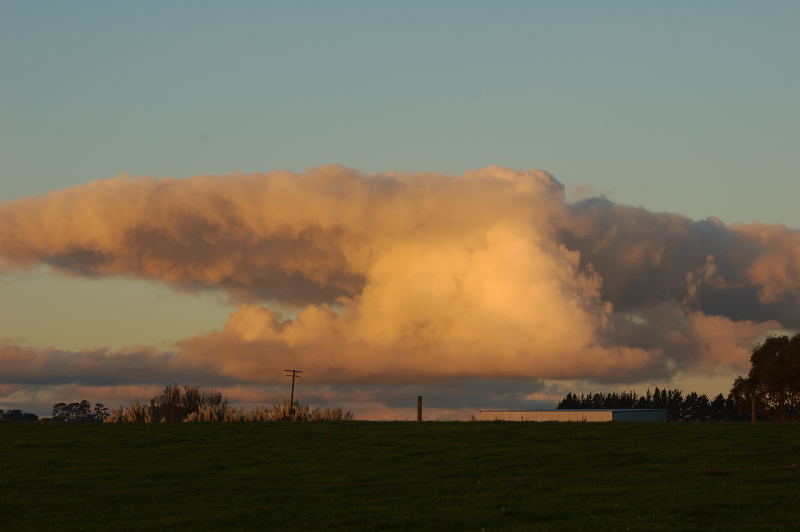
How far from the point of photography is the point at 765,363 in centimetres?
11550

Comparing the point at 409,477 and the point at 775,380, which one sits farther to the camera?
the point at 775,380

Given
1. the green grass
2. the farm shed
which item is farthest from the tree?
the green grass

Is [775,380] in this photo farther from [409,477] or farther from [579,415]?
[409,477]

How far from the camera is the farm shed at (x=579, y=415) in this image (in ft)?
358

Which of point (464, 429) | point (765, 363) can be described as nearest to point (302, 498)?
point (464, 429)

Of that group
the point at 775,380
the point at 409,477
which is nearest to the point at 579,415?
the point at 775,380

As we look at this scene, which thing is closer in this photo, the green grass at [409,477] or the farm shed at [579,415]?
the green grass at [409,477]

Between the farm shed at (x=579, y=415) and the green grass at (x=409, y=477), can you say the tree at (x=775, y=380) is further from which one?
the green grass at (x=409, y=477)

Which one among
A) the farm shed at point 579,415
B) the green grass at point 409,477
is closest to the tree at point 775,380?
the farm shed at point 579,415

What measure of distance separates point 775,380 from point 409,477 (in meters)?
79.4

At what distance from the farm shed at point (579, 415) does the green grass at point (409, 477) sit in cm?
3990

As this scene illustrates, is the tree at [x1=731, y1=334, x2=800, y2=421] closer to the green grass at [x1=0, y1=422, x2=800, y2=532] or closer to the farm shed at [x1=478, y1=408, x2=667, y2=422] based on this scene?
the farm shed at [x1=478, y1=408, x2=667, y2=422]

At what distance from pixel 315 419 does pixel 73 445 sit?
2944cm

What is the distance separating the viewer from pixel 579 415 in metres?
111
